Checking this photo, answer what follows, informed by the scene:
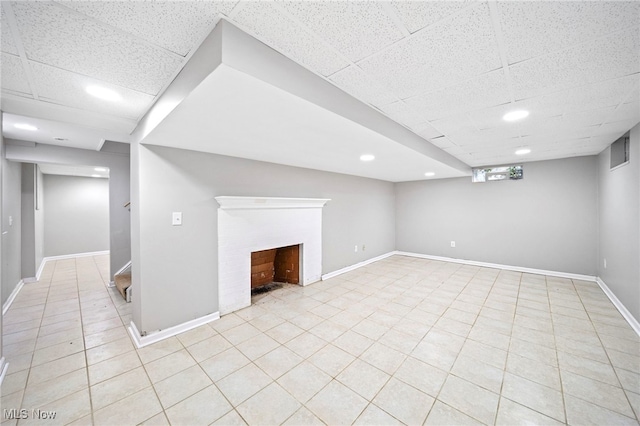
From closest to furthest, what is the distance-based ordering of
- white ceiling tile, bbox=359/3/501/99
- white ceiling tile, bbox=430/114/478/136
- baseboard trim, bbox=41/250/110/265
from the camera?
white ceiling tile, bbox=359/3/501/99 → white ceiling tile, bbox=430/114/478/136 → baseboard trim, bbox=41/250/110/265

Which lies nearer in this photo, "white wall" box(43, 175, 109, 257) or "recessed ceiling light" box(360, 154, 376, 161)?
"recessed ceiling light" box(360, 154, 376, 161)

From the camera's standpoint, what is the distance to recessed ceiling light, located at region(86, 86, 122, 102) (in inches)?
67.1

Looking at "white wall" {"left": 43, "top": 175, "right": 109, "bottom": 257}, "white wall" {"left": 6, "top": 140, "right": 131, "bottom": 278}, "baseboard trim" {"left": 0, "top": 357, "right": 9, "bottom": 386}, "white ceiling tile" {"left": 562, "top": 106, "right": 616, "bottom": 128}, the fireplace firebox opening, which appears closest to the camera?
"baseboard trim" {"left": 0, "top": 357, "right": 9, "bottom": 386}

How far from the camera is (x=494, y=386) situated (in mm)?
1840

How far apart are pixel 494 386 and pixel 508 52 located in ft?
7.65

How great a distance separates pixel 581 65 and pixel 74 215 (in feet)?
32.1

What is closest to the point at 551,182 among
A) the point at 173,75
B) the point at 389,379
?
the point at 389,379

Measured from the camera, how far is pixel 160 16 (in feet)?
3.48

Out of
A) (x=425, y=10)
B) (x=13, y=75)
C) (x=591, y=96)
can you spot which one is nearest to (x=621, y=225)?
(x=591, y=96)

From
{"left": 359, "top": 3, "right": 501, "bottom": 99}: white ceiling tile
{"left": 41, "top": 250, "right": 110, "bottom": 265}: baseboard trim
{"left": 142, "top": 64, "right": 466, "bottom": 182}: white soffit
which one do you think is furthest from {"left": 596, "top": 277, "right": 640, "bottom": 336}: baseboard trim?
{"left": 41, "top": 250, "right": 110, "bottom": 265}: baseboard trim

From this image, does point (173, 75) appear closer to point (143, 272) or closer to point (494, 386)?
point (143, 272)

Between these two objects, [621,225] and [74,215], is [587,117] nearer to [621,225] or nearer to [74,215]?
[621,225]

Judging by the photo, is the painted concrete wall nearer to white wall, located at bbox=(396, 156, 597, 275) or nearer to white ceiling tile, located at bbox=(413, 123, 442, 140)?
white ceiling tile, located at bbox=(413, 123, 442, 140)

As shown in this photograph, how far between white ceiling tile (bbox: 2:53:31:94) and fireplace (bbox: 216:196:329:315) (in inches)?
65.6
